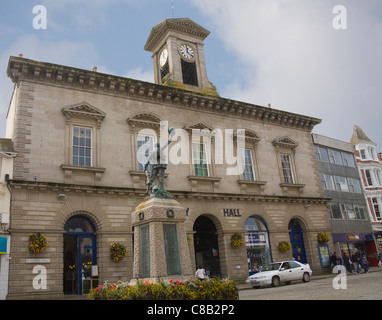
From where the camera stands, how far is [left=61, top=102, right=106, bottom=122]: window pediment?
20.5m

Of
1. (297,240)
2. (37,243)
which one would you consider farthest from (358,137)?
(37,243)

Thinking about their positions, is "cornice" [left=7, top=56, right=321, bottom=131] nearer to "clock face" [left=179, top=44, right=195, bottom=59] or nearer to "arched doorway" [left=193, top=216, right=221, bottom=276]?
"clock face" [left=179, top=44, right=195, bottom=59]

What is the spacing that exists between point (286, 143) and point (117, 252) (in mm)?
16438

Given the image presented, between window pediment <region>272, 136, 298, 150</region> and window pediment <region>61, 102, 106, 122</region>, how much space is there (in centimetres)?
1385

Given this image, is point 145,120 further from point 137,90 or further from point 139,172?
point 139,172

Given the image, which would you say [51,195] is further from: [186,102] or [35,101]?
[186,102]

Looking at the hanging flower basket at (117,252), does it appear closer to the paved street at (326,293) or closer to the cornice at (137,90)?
the paved street at (326,293)

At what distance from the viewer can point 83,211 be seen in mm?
19547

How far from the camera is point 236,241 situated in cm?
2355

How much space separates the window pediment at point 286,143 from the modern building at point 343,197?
6.84 m

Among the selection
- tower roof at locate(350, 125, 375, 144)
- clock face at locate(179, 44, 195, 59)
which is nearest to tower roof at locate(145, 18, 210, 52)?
clock face at locate(179, 44, 195, 59)

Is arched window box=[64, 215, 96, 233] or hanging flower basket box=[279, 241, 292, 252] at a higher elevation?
arched window box=[64, 215, 96, 233]

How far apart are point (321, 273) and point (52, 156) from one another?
20.9m

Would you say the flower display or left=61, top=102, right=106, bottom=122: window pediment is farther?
left=61, top=102, right=106, bottom=122: window pediment
